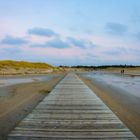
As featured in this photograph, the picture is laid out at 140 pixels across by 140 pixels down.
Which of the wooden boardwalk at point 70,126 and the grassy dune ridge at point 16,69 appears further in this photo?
the grassy dune ridge at point 16,69

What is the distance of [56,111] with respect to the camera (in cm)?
1009

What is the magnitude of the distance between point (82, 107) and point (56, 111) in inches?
55.1

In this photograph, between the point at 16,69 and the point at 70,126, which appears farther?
the point at 16,69

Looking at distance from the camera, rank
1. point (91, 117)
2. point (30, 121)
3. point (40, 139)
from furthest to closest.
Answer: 1. point (91, 117)
2. point (30, 121)
3. point (40, 139)

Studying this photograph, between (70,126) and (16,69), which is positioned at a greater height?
(16,69)

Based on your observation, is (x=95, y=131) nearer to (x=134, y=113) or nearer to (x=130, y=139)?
(x=130, y=139)

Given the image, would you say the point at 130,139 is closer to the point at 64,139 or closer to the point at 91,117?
the point at 64,139

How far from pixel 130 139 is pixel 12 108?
23.5ft

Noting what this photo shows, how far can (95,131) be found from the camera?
726 cm

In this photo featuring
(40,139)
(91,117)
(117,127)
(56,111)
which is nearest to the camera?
(40,139)

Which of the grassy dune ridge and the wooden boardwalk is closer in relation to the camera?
the wooden boardwalk

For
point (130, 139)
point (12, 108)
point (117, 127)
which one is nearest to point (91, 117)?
point (117, 127)

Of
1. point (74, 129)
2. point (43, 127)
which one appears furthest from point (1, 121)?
point (74, 129)

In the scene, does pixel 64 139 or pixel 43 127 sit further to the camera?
pixel 43 127
